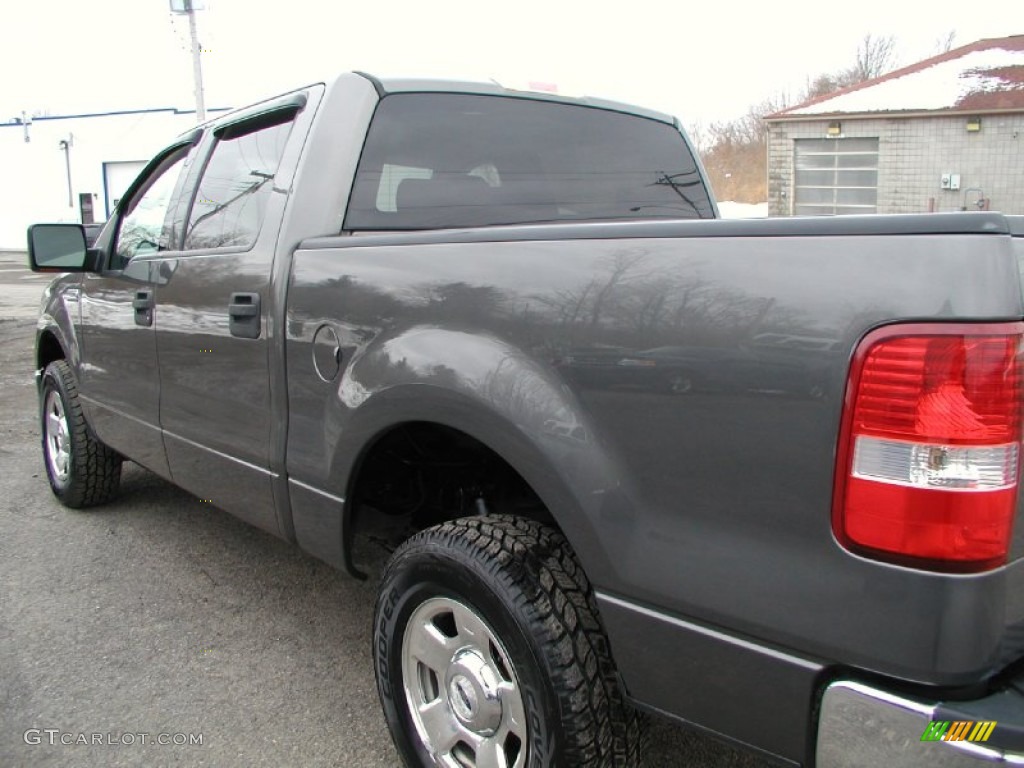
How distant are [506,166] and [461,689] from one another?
1.82 meters

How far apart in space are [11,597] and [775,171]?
17.0 metres

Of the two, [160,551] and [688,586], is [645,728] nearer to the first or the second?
[688,586]

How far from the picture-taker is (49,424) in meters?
4.72

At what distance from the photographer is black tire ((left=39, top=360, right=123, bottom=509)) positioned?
4.29 meters

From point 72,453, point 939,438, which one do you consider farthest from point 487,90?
point 72,453

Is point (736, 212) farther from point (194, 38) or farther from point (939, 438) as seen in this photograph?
point (194, 38)

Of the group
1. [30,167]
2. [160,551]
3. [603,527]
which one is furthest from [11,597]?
[30,167]

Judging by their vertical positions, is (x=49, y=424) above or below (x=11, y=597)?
above

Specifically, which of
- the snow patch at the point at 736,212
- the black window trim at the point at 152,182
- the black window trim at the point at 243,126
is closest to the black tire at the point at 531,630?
the snow patch at the point at 736,212

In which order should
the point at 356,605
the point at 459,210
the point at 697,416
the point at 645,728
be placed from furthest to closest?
the point at 356,605
the point at 459,210
the point at 645,728
the point at 697,416

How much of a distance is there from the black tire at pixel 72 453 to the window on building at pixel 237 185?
1549 millimetres

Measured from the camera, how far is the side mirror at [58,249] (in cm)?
370

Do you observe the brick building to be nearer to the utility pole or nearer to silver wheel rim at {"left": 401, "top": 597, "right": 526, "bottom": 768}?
silver wheel rim at {"left": 401, "top": 597, "right": 526, "bottom": 768}

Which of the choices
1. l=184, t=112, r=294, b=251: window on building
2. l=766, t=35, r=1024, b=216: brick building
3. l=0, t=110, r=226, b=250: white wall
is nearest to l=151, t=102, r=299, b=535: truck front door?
l=184, t=112, r=294, b=251: window on building
